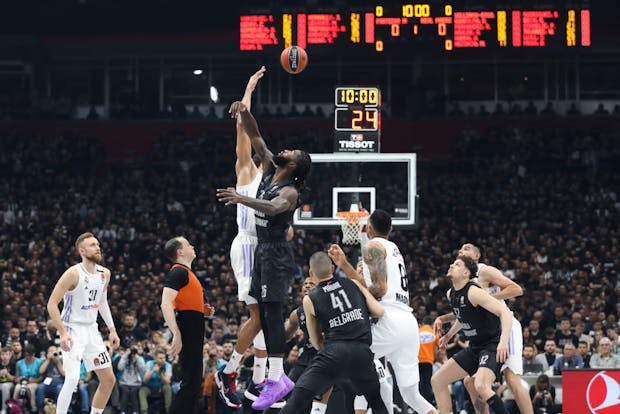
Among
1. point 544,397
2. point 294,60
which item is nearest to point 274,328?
point 294,60

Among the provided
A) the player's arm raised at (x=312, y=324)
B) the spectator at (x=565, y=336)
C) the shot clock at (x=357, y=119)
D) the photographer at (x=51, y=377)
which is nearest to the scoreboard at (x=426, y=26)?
the shot clock at (x=357, y=119)

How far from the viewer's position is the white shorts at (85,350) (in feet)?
38.9

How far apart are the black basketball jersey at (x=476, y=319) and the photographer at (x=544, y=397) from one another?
6.71m

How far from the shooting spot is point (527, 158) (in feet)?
101

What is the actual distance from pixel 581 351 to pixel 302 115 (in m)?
15.2

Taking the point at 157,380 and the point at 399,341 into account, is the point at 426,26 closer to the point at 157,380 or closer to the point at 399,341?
the point at 157,380

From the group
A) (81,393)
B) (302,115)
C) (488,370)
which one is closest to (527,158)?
(302,115)

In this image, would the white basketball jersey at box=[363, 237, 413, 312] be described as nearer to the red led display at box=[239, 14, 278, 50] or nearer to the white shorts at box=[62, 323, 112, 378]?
the white shorts at box=[62, 323, 112, 378]

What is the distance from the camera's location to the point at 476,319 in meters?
11.9

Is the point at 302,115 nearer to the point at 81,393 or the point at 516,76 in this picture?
the point at 516,76

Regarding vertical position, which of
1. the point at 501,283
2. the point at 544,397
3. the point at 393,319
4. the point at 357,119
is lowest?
the point at 544,397

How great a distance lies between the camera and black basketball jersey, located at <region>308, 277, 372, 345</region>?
33.9ft

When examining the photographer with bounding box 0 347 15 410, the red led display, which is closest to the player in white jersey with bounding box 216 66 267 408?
the photographer with bounding box 0 347 15 410

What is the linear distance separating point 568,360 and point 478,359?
7615 mm
